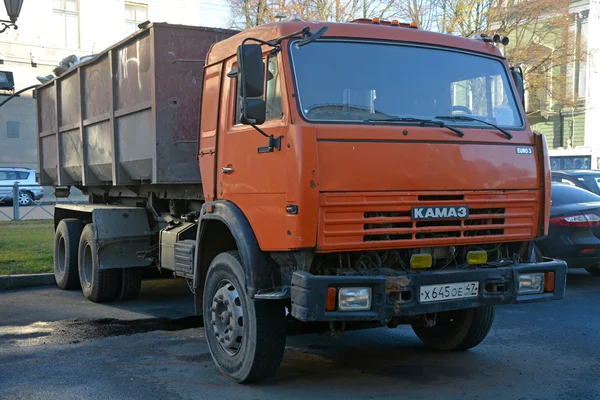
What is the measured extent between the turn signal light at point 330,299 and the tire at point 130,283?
4640 mm

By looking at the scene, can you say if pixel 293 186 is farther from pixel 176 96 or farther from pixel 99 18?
pixel 99 18

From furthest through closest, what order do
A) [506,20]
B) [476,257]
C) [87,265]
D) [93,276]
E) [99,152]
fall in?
[506,20] → [87,265] → [99,152] → [93,276] → [476,257]

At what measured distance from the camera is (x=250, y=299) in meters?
5.15

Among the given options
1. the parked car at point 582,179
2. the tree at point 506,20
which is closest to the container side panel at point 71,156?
the parked car at point 582,179

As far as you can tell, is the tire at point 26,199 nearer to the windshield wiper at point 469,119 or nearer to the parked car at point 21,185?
the parked car at point 21,185

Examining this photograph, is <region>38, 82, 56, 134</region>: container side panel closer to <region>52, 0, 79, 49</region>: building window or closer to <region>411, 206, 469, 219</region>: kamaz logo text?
<region>411, 206, 469, 219</region>: kamaz logo text

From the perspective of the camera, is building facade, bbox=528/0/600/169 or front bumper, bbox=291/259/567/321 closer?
front bumper, bbox=291/259/567/321

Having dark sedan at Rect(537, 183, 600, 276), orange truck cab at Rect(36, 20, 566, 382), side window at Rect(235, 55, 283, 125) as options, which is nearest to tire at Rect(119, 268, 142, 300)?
orange truck cab at Rect(36, 20, 566, 382)

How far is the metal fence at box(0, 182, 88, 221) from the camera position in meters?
11.7

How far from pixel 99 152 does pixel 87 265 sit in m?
1.41

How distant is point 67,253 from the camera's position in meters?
9.64

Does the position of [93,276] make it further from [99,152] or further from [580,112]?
[580,112]

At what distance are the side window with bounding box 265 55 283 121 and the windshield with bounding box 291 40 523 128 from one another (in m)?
0.16

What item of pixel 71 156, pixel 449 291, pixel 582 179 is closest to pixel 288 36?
pixel 449 291
